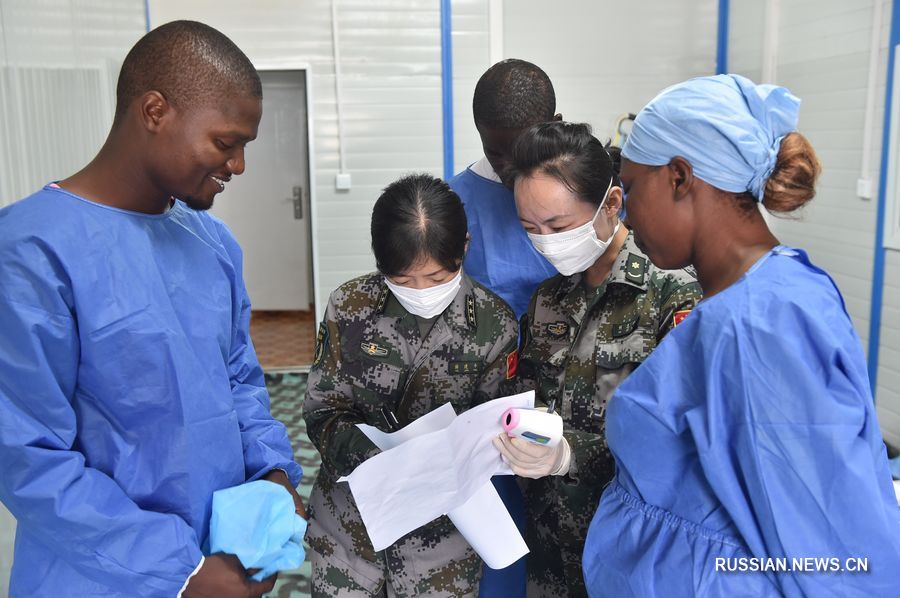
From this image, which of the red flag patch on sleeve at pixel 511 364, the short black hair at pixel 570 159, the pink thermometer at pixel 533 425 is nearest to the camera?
the pink thermometer at pixel 533 425

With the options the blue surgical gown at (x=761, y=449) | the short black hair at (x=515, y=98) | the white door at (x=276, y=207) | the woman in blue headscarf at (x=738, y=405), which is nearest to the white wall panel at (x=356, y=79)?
the white door at (x=276, y=207)

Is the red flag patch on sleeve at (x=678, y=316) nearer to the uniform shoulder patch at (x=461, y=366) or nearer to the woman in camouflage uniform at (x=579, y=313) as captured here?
the woman in camouflage uniform at (x=579, y=313)

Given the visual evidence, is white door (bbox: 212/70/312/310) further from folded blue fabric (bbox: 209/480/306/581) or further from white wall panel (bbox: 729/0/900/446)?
folded blue fabric (bbox: 209/480/306/581)

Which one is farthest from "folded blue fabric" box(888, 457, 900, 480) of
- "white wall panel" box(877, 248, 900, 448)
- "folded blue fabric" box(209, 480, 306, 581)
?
"folded blue fabric" box(209, 480, 306, 581)

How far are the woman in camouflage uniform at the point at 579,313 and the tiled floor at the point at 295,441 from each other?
1025 millimetres

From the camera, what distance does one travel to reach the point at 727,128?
37.5 inches

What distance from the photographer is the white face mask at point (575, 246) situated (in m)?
1.49

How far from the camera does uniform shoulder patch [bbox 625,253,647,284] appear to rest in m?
1.45

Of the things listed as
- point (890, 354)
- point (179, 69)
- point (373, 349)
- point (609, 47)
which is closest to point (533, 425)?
point (373, 349)

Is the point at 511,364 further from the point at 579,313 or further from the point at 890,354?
the point at 890,354

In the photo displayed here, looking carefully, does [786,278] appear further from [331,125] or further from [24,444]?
[331,125]

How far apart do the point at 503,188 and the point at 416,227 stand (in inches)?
25.8

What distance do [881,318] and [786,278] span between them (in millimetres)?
3424

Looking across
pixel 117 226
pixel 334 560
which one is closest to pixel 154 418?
pixel 117 226
